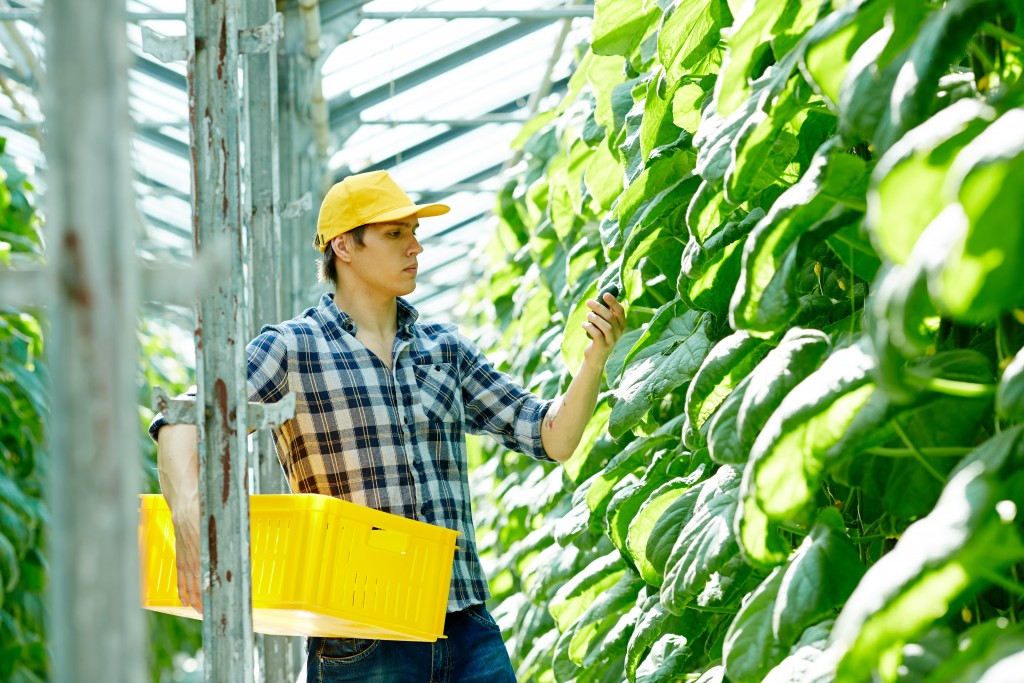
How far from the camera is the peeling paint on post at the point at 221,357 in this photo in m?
1.59

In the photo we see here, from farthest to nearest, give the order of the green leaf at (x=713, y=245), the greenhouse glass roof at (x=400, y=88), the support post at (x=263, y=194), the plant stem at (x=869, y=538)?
the greenhouse glass roof at (x=400, y=88) → the support post at (x=263, y=194) → the green leaf at (x=713, y=245) → the plant stem at (x=869, y=538)

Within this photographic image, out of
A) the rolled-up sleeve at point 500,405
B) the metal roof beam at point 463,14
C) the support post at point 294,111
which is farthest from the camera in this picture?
the metal roof beam at point 463,14

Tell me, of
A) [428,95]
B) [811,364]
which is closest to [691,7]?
[811,364]

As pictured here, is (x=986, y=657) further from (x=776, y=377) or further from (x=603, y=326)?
(x=603, y=326)

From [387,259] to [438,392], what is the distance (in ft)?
0.87

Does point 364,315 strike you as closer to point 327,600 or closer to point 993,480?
point 327,600

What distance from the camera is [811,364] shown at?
54.4 inches

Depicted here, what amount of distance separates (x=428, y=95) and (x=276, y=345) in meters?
5.70

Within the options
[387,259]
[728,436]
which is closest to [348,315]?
[387,259]

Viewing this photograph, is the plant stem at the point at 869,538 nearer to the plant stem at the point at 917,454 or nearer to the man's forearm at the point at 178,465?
the plant stem at the point at 917,454

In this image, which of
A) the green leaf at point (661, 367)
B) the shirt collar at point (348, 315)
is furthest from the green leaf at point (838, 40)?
the shirt collar at point (348, 315)

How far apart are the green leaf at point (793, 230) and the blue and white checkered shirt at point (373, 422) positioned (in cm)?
124

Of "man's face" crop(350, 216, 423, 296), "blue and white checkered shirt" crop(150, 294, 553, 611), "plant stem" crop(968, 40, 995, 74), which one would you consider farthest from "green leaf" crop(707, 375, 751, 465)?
"man's face" crop(350, 216, 423, 296)

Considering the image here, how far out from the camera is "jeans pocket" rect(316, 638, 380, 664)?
8.16 ft
